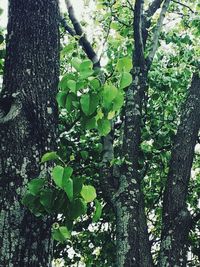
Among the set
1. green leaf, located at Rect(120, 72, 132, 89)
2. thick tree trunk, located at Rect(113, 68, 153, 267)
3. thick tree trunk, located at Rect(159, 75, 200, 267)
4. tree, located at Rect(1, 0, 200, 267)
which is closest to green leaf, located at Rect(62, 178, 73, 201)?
tree, located at Rect(1, 0, 200, 267)

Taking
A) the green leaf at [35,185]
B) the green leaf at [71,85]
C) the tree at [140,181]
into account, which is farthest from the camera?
the tree at [140,181]

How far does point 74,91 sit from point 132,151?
12.7 feet

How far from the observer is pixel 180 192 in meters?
5.73

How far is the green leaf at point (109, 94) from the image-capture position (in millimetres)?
2162

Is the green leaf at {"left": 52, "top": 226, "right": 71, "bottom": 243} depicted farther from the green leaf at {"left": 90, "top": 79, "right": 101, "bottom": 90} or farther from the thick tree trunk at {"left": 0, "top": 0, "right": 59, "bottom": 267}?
the green leaf at {"left": 90, "top": 79, "right": 101, "bottom": 90}

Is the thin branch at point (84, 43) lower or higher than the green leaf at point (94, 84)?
higher

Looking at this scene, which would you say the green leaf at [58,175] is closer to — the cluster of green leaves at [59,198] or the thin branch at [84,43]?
the cluster of green leaves at [59,198]

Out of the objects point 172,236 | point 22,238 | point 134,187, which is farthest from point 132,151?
point 22,238

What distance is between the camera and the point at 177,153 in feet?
20.0

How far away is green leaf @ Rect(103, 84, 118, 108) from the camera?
2.16m

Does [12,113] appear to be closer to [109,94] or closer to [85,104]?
[85,104]

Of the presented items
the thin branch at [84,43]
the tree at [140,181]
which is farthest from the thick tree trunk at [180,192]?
the thin branch at [84,43]

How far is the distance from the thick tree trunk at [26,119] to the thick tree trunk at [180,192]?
3.35m

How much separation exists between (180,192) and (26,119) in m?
3.79
